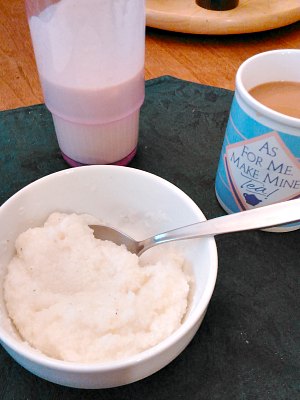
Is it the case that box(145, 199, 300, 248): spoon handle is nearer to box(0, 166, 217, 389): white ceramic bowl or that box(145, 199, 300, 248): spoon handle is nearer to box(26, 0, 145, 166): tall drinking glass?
box(0, 166, 217, 389): white ceramic bowl

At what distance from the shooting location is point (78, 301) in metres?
0.40

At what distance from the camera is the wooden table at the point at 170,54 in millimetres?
729

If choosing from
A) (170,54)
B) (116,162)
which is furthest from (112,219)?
(170,54)

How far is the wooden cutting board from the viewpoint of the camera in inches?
31.9

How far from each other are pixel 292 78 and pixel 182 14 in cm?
36

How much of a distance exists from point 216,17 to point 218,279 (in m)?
0.54

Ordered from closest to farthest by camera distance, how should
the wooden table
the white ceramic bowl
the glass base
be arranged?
the white ceramic bowl < the glass base < the wooden table

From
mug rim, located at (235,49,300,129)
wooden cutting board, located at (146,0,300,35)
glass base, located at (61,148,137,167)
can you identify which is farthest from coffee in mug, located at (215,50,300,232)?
wooden cutting board, located at (146,0,300,35)

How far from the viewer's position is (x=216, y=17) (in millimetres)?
811


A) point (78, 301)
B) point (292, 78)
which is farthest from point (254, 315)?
point (292, 78)

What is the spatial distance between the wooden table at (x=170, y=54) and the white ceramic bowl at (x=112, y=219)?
0.90 ft

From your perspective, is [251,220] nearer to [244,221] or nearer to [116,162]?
[244,221]

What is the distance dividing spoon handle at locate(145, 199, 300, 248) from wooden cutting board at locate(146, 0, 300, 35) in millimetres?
522

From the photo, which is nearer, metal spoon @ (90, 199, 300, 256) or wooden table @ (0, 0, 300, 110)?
metal spoon @ (90, 199, 300, 256)
